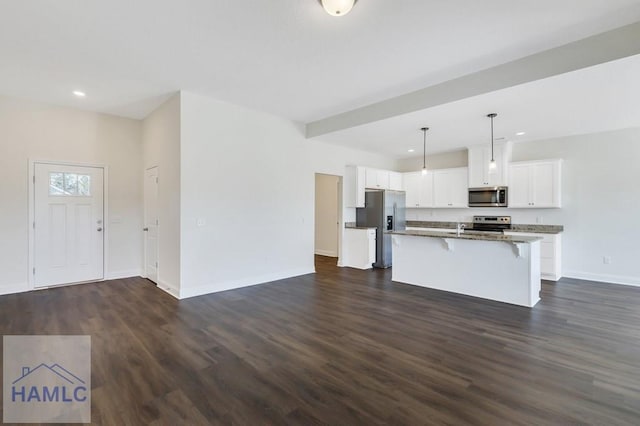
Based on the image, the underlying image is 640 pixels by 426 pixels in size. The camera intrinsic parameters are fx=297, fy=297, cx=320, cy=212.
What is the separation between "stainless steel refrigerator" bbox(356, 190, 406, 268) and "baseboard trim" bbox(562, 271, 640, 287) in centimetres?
337

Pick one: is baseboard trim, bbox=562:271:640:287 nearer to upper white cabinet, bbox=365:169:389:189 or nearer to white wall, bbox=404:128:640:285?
white wall, bbox=404:128:640:285

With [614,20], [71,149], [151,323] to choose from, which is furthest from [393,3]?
[71,149]

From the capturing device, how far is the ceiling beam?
2752mm

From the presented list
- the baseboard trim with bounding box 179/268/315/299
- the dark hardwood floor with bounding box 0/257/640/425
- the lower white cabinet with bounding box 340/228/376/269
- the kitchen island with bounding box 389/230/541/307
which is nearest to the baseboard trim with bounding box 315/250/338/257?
the lower white cabinet with bounding box 340/228/376/269

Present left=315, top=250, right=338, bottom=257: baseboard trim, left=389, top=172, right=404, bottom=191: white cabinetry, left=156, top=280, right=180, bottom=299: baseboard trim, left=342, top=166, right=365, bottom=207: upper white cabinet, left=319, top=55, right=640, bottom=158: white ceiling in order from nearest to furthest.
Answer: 1. left=319, top=55, right=640, bottom=158: white ceiling
2. left=156, top=280, right=180, bottom=299: baseboard trim
3. left=342, top=166, right=365, bottom=207: upper white cabinet
4. left=389, top=172, right=404, bottom=191: white cabinetry
5. left=315, top=250, right=338, bottom=257: baseboard trim

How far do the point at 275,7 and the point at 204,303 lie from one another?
3570 mm

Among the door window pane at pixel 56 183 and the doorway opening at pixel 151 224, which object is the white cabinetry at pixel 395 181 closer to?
the doorway opening at pixel 151 224

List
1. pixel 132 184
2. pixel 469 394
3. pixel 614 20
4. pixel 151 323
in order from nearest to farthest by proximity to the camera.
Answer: pixel 469 394
pixel 614 20
pixel 151 323
pixel 132 184

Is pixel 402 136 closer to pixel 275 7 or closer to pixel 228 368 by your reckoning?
pixel 275 7

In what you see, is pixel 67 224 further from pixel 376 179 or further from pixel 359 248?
pixel 376 179

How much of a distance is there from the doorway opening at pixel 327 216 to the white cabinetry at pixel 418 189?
1.93 metres

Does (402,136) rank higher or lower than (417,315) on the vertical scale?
higher

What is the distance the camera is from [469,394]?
2.09 metres

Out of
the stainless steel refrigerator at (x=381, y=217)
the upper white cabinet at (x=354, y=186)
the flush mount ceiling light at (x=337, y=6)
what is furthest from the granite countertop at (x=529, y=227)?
the flush mount ceiling light at (x=337, y=6)
